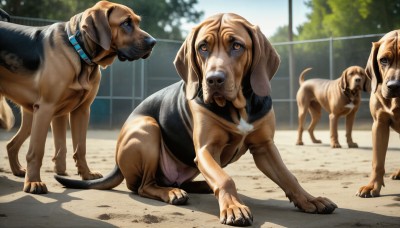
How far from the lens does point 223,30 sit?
387 centimetres

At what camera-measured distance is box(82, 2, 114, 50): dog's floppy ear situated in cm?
540

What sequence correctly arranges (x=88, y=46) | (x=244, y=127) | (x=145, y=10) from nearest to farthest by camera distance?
1. (x=244, y=127)
2. (x=88, y=46)
3. (x=145, y=10)

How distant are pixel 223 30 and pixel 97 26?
202 cm

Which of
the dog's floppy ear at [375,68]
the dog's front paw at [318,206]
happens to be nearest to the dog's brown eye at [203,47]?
the dog's front paw at [318,206]

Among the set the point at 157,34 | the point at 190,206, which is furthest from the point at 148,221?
the point at 157,34

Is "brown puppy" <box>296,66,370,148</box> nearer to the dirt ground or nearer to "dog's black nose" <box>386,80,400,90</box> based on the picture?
the dirt ground

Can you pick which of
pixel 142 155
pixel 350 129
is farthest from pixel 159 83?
pixel 142 155

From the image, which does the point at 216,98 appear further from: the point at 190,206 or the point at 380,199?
the point at 380,199

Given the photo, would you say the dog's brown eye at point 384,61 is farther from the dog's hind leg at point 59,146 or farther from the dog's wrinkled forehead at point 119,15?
the dog's hind leg at point 59,146

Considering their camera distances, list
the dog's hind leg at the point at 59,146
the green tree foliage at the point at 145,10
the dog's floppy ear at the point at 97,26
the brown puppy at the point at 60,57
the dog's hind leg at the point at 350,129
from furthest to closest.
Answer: the green tree foliage at the point at 145,10 → the dog's hind leg at the point at 350,129 → the dog's hind leg at the point at 59,146 → the dog's floppy ear at the point at 97,26 → the brown puppy at the point at 60,57

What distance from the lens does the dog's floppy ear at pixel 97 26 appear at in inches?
213

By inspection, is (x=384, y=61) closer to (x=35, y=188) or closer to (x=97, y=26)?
(x=97, y=26)

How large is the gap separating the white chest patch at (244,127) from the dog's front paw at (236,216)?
663 millimetres

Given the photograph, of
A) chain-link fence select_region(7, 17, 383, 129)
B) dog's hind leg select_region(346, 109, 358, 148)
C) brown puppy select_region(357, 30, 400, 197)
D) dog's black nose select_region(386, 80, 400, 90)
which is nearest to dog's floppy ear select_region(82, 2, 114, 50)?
Result: brown puppy select_region(357, 30, 400, 197)
